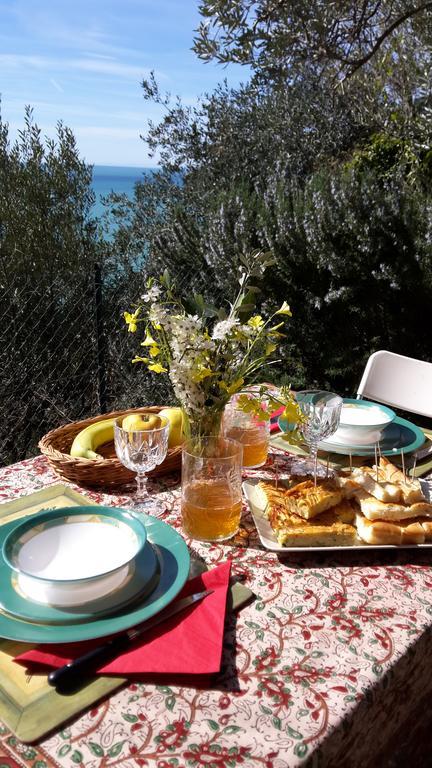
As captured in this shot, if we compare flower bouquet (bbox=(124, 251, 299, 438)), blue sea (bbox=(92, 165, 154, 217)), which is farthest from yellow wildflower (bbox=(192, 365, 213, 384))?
blue sea (bbox=(92, 165, 154, 217))

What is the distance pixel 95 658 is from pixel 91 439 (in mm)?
844

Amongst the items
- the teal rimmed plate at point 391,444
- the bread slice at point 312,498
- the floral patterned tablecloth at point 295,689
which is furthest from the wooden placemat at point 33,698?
the teal rimmed plate at point 391,444

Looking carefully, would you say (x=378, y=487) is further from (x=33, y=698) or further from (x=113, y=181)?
(x=113, y=181)

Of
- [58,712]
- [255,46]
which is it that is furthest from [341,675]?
[255,46]

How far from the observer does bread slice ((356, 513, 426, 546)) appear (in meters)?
1.21

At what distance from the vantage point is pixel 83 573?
104 centimetres

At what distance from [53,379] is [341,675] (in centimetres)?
388

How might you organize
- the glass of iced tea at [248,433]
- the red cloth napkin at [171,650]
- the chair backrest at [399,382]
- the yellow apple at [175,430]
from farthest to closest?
the chair backrest at [399,382] → the yellow apple at [175,430] → the glass of iced tea at [248,433] → the red cloth napkin at [171,650]

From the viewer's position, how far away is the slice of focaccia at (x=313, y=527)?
121cm

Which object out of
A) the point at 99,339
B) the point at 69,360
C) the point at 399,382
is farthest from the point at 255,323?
the point at 69,360

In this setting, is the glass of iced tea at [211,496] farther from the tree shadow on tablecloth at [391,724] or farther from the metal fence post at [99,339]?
the metal fence post at [99,339]

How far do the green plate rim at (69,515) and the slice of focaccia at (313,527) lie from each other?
28 cm

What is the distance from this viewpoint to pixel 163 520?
1385 mm

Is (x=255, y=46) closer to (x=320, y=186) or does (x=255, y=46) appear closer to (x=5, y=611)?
(x=320, y=186)
